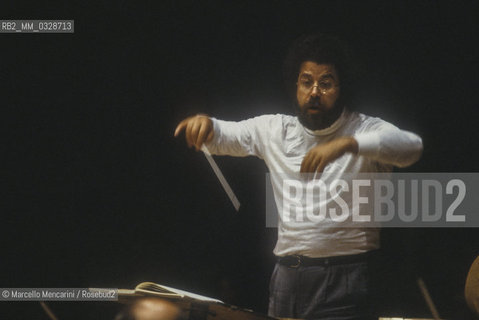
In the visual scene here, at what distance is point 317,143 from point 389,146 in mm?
355

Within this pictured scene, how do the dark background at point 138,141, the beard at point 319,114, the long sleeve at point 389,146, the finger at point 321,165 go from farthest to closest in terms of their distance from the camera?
1. the dark background at point 138,141
2. the beard at point 319,114
3. the long sleeve at point 389,146
4. the finger at point 321,165

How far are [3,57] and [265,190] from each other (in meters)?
1.66

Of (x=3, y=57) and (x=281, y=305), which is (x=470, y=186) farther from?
(x=3, y=57)

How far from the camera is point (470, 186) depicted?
296cm

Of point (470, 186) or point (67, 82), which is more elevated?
point (67, 82)

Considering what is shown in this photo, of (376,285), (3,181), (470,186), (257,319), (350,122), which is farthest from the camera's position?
(3,181)

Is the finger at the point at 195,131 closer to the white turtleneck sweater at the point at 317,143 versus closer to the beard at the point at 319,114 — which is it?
the white turtleneck sweater at the point at 317,143

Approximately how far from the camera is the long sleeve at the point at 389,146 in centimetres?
218

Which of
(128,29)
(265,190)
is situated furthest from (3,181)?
(265,190)

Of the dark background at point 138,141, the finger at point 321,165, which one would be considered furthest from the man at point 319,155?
the dark background at point 138,141

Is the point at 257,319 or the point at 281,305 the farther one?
the point at 281,305

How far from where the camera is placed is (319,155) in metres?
2.07

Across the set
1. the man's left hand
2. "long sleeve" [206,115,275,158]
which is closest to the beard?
"long sleeve" [206,115,275,158]

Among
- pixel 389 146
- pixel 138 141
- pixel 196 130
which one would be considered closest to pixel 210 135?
pixel 196 130
